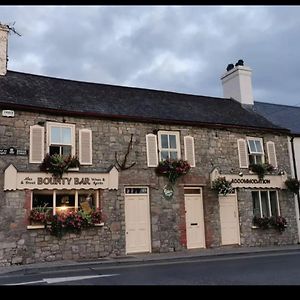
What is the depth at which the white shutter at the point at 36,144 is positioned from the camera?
12633 mm

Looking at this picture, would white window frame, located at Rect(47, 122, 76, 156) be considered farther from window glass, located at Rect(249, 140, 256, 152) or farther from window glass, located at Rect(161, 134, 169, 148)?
window glass, located at Rect(249, 140, 256, 152)

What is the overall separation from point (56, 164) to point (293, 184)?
10.1 metres

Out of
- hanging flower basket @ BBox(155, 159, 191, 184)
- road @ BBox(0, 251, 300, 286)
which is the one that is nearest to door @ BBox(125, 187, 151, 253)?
hanging flower basket @ BBox(155, 159, 191, 184)

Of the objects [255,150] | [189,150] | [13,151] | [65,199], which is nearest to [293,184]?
[255,150]

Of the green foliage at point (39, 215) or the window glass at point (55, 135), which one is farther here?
the window glass at point (55, 135)

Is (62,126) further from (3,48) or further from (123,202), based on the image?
(3,48)

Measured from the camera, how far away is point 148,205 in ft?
46.5

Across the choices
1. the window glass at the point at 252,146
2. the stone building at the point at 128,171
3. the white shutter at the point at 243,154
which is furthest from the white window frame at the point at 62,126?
the window glass at the point at 252,146

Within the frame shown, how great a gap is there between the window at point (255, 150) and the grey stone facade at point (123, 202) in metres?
0.37

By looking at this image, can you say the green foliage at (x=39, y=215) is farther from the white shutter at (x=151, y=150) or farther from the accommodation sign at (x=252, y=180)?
the accommodation sign at (x=252, y=180)

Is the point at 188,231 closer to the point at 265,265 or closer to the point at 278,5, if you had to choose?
the point at 265,265

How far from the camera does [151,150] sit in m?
14.6
